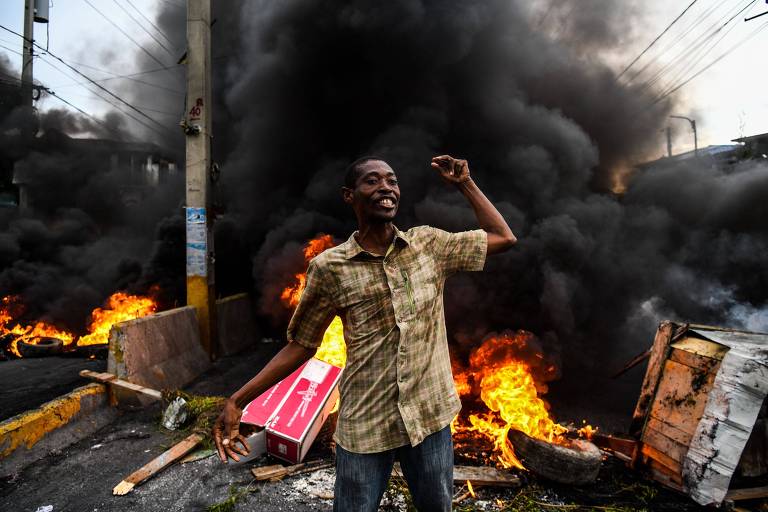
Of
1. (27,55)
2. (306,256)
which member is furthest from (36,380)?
(27,55)

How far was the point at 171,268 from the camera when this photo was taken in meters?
11.4

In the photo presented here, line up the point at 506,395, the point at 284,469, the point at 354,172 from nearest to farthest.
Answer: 1. the point at 354,172
2. the point at 284,469
3. the point at 506,395

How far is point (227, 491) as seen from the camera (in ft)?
12.0

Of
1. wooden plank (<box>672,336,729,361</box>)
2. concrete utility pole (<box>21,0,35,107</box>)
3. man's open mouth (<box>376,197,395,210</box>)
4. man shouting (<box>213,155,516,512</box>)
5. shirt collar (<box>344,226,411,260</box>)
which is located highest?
concrete utility pole (<box>21,0,35,107</box>)

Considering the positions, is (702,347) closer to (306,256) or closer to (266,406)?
(266,406)

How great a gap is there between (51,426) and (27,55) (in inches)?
782

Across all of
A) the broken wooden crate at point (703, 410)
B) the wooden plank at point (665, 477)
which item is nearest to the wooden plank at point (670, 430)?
the broken wooden crate at point (703, 410)

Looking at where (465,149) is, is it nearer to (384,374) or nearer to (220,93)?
(384,374)

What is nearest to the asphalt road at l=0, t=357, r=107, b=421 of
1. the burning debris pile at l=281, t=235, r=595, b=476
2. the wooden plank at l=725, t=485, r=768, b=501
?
the burning debris pile at l=281, t=235, r=595, b=476

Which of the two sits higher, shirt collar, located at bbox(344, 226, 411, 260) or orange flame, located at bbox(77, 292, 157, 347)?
shirt collar, located at bbox(344, 226, 411, 260)

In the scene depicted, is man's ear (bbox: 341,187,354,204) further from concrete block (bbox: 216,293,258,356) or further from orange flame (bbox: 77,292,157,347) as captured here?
orange flame (bbox: 77,292,157,347)

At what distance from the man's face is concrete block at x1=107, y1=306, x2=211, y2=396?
209 inches

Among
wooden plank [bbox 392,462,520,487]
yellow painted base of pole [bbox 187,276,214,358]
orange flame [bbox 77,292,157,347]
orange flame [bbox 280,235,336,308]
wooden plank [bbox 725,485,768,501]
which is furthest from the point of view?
orange flame [bbox 77,292,157,347]

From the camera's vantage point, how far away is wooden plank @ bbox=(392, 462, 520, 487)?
12.3 ft
